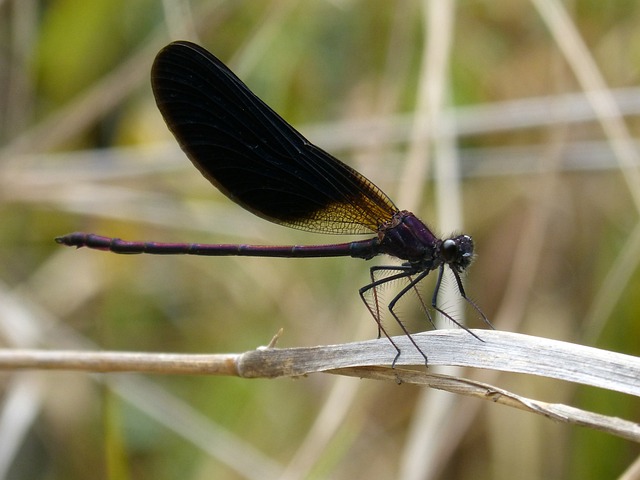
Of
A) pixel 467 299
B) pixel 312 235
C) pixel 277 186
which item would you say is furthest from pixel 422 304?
pixel 312 235

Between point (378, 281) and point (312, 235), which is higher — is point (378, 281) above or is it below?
below

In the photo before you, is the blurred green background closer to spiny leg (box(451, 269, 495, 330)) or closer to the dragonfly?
the dragonfly

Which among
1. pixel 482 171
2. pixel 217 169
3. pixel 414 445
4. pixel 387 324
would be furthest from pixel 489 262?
pixel 217 169

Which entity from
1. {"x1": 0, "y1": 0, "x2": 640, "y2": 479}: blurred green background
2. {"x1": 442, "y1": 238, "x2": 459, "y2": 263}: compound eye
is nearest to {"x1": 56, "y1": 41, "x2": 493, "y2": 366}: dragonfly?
{"x1": 442, "y1": 238, "x2": 459, "y2": 263}: compound eye

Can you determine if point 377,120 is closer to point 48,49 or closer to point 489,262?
point 489,262

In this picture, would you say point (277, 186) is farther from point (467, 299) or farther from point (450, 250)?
point (467, 299)


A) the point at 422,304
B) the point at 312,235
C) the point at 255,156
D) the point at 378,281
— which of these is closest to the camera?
the point at 422,304
